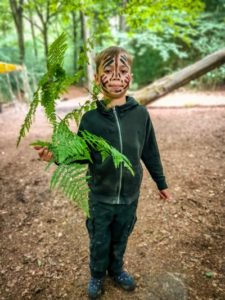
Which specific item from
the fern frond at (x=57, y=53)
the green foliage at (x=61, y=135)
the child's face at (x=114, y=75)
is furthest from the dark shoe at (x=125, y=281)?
the fern frond at (x=57, y=53)

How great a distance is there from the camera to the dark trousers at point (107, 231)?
203 centimetres

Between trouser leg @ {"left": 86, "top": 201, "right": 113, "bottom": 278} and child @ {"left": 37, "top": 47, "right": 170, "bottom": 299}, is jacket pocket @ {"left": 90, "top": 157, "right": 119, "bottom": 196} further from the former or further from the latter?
trouser leg @ {"left": 86, "top": 201, "right": 113, "bottom": 278}

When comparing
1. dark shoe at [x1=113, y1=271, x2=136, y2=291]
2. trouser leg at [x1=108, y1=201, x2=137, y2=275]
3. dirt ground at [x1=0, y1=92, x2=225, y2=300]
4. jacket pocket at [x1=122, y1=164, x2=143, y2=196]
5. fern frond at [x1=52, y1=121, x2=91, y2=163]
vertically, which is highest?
fern frond at [x1=52, y1=121, x2=91, y2=163]

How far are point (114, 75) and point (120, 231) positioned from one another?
1162mm

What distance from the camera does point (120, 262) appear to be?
93.4 inches

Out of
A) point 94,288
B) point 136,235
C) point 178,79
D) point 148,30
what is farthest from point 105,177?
point 148,30

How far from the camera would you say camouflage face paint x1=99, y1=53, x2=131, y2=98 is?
1.87 metres

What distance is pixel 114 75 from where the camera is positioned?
1872 mm

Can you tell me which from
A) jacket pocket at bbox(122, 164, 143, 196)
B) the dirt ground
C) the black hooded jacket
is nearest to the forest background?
→ the dirt ground

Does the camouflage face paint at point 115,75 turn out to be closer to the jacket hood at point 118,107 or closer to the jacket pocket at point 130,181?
the jacket hood at point 118,107

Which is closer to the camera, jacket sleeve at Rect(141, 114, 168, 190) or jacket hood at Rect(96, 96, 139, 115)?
jacket hood at Rect(96, 96, 139, 115)

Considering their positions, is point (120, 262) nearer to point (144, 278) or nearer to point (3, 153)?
point (144, 278)

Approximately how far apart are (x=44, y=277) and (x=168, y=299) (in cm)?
110

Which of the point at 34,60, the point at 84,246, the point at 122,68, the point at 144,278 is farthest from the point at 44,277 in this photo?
the point at 34,60
